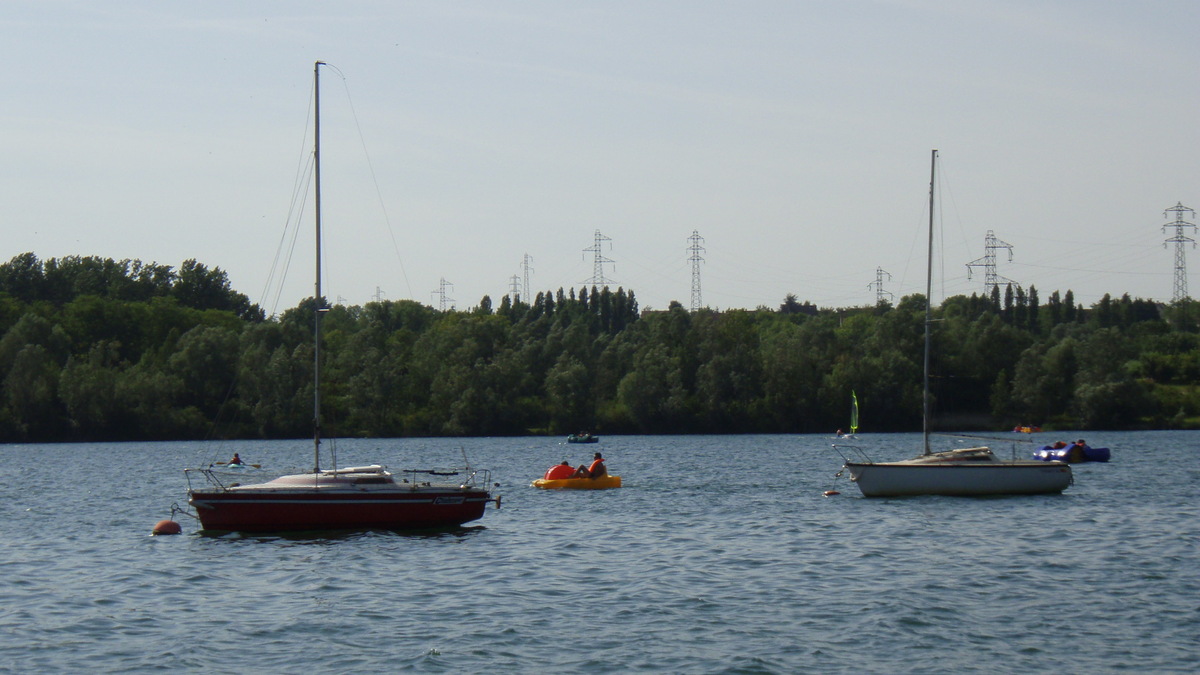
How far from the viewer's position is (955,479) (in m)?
49.6

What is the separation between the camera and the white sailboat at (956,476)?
49500 mm

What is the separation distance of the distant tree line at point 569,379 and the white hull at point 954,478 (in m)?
92.7

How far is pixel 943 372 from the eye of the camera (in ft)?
505

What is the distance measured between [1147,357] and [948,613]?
154m

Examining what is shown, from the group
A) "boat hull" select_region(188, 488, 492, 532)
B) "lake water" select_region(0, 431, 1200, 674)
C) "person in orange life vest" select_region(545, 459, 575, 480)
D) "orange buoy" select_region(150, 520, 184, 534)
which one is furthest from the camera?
"person in orange life vest" select_region(545, 459, 575, 480)

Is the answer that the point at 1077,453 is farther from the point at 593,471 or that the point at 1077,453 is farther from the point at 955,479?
the point at 593,471

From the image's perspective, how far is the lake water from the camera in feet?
75.0

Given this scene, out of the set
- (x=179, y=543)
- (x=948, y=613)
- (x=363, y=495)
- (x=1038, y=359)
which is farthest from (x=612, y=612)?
(x=1038, y=359)

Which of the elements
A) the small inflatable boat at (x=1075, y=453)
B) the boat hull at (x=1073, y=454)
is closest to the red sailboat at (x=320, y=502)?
the boat hull at (x=1073, y=454)

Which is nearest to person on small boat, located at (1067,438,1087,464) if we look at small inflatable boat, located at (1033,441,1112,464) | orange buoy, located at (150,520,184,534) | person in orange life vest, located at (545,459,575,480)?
small inflatable boat, located at (1033,441,1112,464)

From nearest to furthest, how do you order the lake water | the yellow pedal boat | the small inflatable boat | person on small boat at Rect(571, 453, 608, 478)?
the lake water
the yellow pedal boat
person on small boat at Rect(571, 453, 608, 478)
the small inflatable boat

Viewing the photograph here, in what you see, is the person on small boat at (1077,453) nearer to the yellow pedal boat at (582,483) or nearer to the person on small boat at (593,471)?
the yellow pedal boat at (582,483)

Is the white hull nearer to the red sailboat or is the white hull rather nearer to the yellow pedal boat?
the yellow pedal boat

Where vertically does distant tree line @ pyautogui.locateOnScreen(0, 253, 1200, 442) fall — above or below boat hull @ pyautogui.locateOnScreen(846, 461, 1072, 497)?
above
